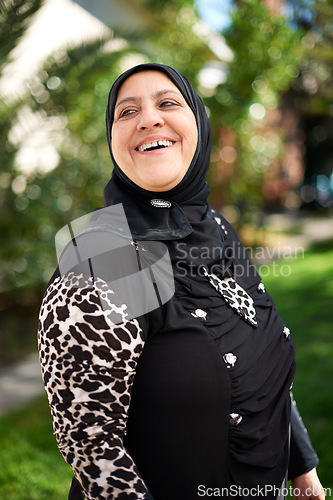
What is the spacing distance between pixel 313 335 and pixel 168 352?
448cm

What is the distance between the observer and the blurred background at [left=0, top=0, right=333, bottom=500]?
3.95 metres

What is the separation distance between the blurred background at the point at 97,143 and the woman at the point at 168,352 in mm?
1896

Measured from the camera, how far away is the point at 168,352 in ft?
4.17

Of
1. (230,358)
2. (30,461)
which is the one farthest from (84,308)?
(30,461)

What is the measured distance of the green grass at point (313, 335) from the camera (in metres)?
3.48

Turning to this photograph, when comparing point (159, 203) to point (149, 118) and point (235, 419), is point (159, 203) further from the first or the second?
point (235, 419)

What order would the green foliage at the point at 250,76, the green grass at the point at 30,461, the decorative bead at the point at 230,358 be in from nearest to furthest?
the decorative bead at the point at 230,358 < the green grass at the point at 30,461 < the green foliage at the point at 250,76

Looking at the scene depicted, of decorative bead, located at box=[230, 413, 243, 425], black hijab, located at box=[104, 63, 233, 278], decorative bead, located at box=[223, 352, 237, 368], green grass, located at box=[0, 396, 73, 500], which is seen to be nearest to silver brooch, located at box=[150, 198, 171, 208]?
black hijab, located at box=[104, 63, 233, 278]

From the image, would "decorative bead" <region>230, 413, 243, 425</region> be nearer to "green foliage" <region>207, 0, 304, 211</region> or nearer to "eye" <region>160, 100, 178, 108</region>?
"eye" <region>160, 100, 178, 108</region>

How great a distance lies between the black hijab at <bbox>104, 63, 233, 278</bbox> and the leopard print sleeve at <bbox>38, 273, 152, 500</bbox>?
0.85 feet

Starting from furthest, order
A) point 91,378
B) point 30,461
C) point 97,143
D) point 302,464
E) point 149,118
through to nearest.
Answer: point 97,143 → point 30,461 → point 302,464 → point 149,118 → point 91,378

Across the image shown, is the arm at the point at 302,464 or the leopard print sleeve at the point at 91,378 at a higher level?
the leopard print sleeve at the point at 91,378

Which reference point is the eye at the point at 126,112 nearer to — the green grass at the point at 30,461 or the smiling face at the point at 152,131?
the smiling face at the point at 152,131

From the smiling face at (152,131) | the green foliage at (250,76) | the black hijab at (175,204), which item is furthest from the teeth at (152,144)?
the green foliage at (250,76)
